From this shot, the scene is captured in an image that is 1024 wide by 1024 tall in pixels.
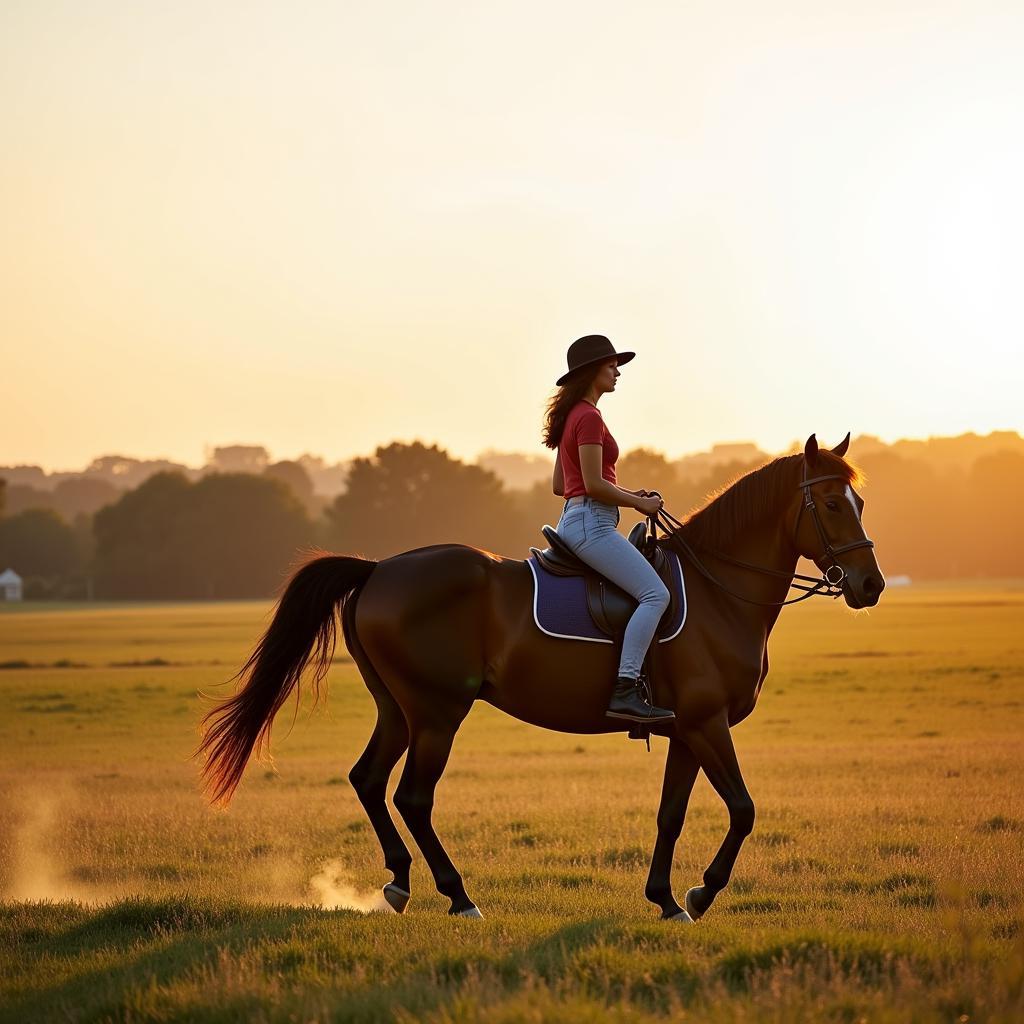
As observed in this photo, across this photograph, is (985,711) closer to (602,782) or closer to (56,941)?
(602,782)

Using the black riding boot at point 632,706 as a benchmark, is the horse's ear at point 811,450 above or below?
above

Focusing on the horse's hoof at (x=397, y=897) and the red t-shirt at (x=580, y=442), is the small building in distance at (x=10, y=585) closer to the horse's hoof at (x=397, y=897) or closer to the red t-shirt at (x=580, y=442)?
the horse's hoof at (x=397, y=897)

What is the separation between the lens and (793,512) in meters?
9.39

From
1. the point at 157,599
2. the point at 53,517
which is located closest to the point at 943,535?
the point at 157,599

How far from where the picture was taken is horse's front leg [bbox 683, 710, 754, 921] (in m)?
8.69

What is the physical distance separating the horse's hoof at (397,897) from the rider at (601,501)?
1952mm

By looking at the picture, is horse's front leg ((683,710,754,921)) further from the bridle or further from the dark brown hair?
the dark brown hair

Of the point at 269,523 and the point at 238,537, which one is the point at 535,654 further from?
the point at 238,537

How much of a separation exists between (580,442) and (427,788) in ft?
8.36

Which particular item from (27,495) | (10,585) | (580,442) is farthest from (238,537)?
(580,442)

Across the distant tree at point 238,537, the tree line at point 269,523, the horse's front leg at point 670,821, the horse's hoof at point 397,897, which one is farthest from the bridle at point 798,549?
the distant tree at point 238,537

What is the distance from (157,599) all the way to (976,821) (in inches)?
4478

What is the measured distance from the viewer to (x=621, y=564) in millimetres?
8930

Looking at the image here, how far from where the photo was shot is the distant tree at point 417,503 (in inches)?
4828
